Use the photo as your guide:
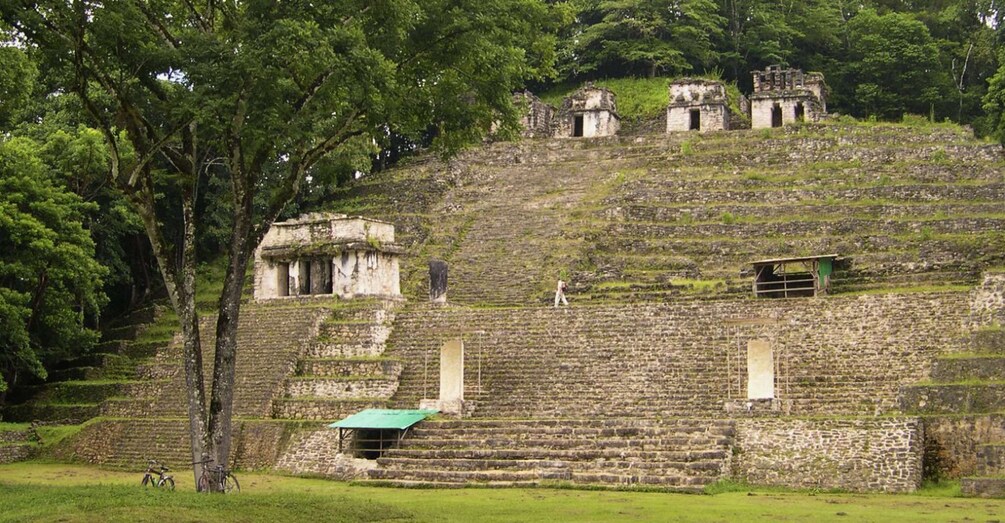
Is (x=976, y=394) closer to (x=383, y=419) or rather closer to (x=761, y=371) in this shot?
(x=761, y=371)

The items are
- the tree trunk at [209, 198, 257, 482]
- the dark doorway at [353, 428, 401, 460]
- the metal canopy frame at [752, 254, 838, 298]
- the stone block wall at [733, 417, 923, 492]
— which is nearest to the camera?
the tree trunk at [209, 198, 257, 482]

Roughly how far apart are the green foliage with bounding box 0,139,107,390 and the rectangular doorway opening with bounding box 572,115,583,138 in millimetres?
20577

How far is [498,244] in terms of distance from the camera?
39.2m

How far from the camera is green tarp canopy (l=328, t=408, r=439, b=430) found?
2562cm

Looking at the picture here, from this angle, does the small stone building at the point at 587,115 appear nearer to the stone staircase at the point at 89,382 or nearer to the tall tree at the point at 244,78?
the stone staircase at the point at 89,382

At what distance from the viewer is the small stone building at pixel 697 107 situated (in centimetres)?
4850

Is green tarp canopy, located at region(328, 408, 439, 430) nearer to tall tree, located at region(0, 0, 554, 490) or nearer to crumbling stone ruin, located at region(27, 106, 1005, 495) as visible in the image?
crumbling stone ruin, located at region(27, 106, 1005, 495)

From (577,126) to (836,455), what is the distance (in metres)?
29.6

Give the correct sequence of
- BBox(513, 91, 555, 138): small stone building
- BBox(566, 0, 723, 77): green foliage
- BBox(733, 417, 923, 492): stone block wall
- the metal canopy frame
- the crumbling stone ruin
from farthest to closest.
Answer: BBox(566, 0, 723, 77): green foliage
BBox(513, 91, 555, 138): small stone building
the metal canopy frame
the crumbling stone ruin
BBox(733, 417, 923, 492): stone block wall

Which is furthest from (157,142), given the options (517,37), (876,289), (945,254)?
(945,254)

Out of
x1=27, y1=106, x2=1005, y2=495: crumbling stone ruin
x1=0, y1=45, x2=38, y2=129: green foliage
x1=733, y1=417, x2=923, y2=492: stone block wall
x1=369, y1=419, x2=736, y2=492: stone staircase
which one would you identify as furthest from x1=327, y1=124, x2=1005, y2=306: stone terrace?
x1=0, y1=45, x2=38, y2=129: green foliage

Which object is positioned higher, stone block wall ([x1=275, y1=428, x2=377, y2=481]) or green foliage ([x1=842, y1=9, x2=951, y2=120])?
green foliage ([x1=842, y1=9, x2=951, y2=120])

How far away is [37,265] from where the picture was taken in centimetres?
3325

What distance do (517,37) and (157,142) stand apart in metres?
5.60
